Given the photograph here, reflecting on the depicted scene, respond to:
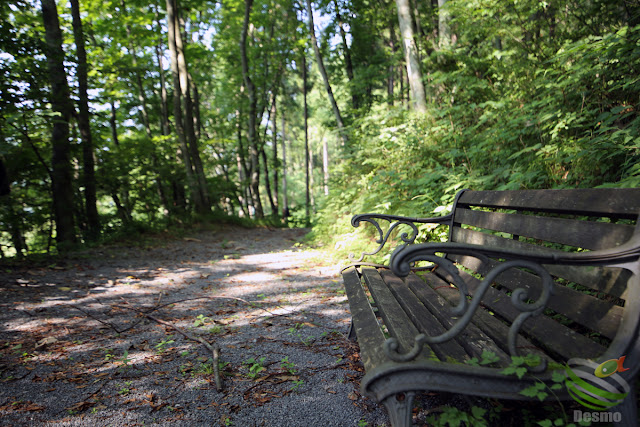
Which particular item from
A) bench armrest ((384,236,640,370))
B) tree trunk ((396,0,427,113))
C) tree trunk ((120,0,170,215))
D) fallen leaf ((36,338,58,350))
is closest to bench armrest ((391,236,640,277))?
bench armrest ((384,236,640,370))

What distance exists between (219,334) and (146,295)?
192cm

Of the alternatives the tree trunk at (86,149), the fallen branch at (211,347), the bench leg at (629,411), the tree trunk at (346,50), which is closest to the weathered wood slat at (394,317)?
the bench leg at (629,411)

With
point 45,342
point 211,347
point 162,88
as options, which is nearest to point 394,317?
point 211,347

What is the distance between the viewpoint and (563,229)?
160 centimetres

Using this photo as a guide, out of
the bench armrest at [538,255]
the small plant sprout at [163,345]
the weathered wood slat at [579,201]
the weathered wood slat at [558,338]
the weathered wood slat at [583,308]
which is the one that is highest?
the weathered wood slat at [579,201]

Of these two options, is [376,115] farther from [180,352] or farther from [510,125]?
[180,352]

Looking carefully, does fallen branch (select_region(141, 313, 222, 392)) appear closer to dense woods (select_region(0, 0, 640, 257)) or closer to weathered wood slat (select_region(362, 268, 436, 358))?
weathered wood slat (select_region(362, 268, 436, 358))

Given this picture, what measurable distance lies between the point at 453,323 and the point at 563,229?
69 cm

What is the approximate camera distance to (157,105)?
15.4 meters

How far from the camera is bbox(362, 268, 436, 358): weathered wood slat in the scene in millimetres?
1467

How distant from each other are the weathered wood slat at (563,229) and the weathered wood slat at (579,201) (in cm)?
5

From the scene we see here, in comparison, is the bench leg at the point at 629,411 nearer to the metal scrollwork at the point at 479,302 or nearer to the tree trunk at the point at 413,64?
the metal scrollwork at the point at 479,302

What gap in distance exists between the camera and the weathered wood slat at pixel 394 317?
1.47 meters

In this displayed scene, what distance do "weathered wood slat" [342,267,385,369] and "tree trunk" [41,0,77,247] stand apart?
6.35 metres
